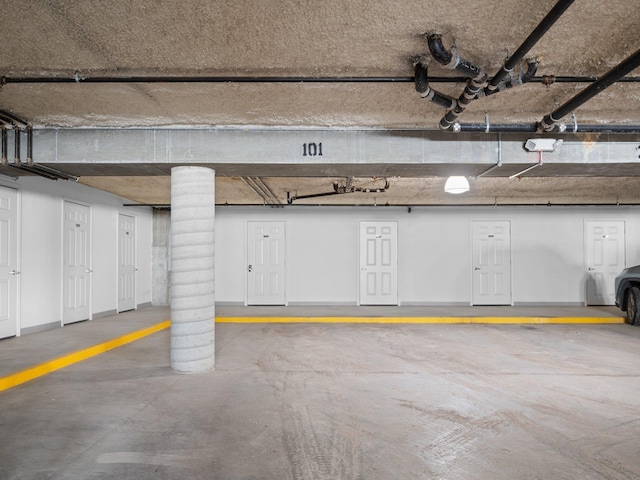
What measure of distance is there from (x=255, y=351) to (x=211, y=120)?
305 centimetres

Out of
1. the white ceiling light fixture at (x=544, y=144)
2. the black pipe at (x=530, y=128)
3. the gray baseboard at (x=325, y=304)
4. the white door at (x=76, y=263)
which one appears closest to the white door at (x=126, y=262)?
the white door at (x=76, y=263)

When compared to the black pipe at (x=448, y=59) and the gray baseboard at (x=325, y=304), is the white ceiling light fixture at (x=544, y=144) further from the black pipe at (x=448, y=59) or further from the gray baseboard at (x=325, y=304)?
the gray baseboard at (x=325, y=304)

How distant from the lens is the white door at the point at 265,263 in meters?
9.26

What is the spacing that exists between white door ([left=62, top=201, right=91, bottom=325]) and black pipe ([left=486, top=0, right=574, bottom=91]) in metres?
6.97

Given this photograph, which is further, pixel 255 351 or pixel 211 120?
pixel 255 351

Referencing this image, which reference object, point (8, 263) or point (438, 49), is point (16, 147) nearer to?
point (8, 263)

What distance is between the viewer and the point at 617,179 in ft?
21.2

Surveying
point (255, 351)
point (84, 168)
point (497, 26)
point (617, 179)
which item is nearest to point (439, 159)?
point (497, 26)

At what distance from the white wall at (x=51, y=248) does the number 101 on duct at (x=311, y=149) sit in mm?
4569

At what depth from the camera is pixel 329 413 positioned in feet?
10.1

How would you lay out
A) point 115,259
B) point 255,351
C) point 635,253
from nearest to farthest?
1. point 255,351
2. point 115,259
3. point 635,253

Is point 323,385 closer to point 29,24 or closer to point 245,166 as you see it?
point 245,166

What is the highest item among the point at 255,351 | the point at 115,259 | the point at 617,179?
the point at 617,179

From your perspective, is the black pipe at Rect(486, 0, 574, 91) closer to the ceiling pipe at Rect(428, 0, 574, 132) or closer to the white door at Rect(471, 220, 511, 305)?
the ceiling pipe at Rect(428, 0, 574, 132)
